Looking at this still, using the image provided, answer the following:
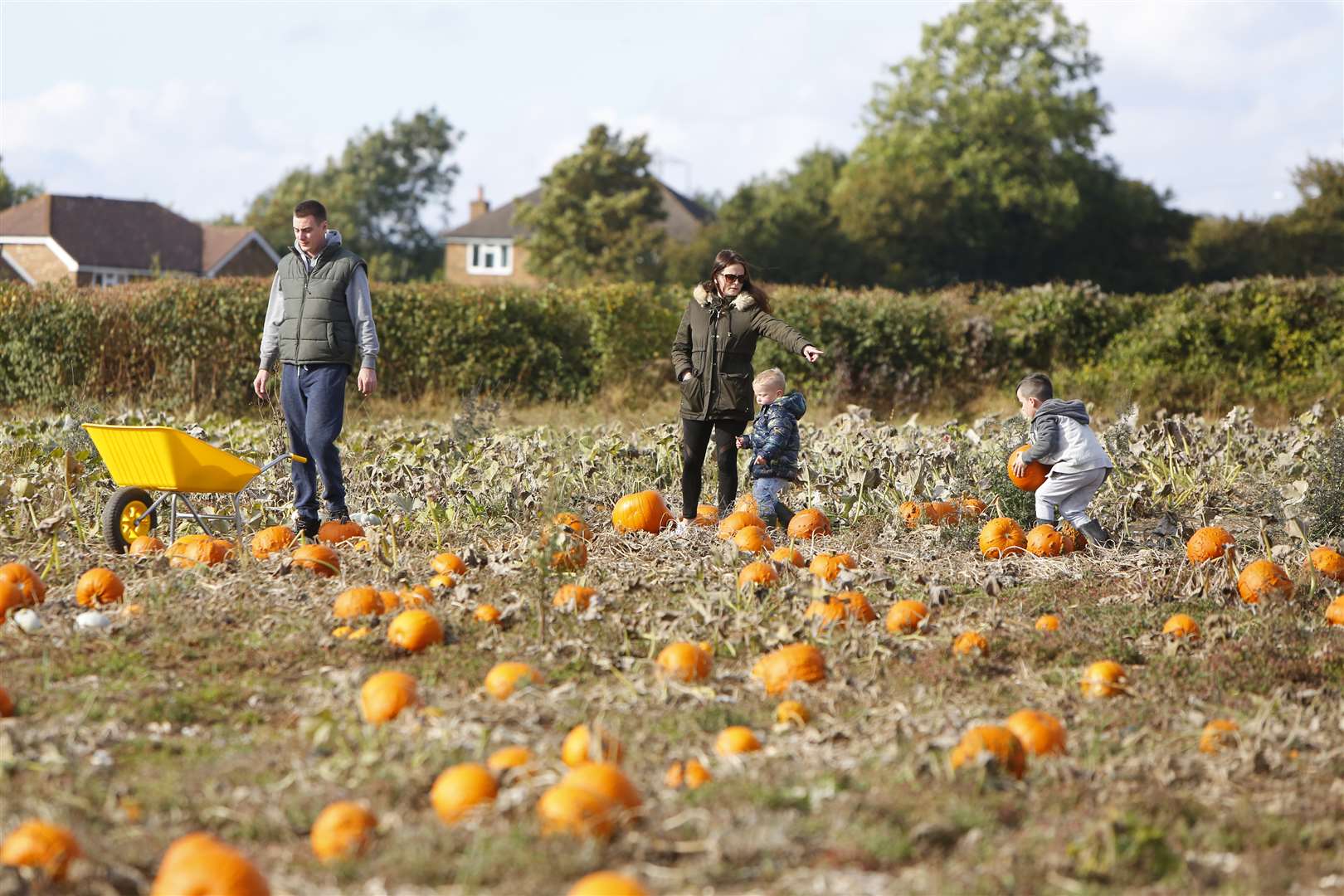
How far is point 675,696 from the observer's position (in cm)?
438

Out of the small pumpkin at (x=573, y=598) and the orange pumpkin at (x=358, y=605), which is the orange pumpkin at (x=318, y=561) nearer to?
the orange pumpkin at (x=358, y=605)

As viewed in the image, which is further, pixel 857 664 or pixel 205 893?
pixel 857 664

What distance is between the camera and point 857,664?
4.80m

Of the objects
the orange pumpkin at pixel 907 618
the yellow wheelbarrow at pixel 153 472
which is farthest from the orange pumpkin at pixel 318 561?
the orange pumpkin at pixel 907 618

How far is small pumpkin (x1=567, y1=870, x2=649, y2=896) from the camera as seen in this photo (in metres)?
2.74

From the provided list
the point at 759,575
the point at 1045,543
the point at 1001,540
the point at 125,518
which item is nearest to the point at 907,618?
the point at 759,575

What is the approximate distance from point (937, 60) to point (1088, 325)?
1725 inches

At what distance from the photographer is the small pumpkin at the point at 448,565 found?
5.87 meters

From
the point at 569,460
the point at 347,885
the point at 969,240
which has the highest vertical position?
the point at 969,240

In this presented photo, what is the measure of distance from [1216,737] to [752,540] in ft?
9.01

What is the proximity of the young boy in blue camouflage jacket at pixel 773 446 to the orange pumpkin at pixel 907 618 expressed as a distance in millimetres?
2236

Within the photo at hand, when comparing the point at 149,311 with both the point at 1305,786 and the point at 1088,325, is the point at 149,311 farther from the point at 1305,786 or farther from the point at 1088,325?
the point at 1305,786

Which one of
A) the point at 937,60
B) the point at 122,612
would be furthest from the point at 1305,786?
the point at 937,60

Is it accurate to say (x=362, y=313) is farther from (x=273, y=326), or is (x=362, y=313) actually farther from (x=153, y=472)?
(x=153, y=472)
